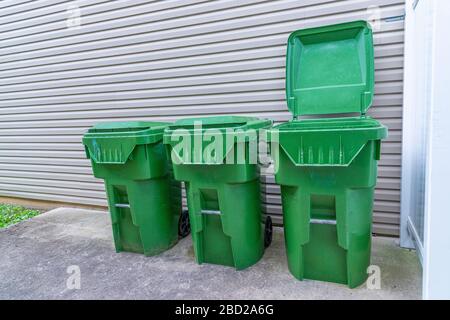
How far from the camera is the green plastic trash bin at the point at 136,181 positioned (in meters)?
2.36

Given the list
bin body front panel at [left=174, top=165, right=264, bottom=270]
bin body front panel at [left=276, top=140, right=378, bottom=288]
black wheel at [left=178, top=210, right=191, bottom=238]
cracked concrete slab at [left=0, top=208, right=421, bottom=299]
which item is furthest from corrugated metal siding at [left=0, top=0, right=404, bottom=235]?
black wheel at [left=178, top=210, right=191, bottom=238]

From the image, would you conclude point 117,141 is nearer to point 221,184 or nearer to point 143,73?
point 221,184

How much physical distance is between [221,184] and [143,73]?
1.80 meters

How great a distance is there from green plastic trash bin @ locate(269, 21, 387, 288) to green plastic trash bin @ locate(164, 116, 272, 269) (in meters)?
0.25

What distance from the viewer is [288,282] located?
6.91 feet

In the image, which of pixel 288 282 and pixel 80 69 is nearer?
pixel 288 282

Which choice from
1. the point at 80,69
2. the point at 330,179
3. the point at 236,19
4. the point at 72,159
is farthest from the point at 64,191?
the point at 330,179

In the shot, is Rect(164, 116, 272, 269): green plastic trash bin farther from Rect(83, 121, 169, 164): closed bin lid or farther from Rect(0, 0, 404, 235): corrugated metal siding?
Rect(0, 0, 404, 235): corrugated metal siding

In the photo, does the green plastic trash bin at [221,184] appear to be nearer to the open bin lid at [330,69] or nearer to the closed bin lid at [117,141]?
the closed bin lid at [117,141]

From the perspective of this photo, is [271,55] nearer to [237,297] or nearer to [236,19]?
[236,19]

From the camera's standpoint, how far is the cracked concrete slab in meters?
2.01

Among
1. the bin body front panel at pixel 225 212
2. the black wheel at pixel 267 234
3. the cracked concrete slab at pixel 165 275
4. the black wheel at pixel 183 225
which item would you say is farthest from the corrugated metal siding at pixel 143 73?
the black wheel at pixel 183 225

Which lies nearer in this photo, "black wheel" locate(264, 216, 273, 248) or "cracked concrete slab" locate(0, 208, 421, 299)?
"cracked concrete slab" locate(0, 208, 421, 299)

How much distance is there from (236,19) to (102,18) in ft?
5.18
